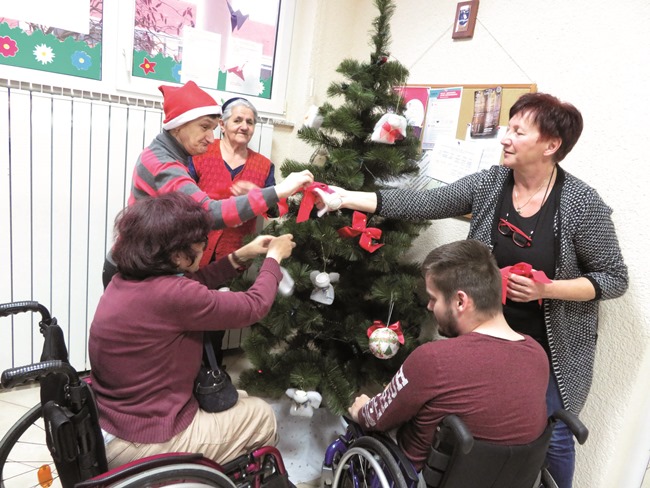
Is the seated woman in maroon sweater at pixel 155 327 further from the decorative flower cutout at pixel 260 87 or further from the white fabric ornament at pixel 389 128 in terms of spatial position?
the decorative flower cutout at pixel 260 87

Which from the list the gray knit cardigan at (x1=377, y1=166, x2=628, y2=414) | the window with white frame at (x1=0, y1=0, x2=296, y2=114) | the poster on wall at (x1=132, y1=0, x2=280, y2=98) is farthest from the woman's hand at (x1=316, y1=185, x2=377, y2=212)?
the poster on wall at (x1=132, y1=0, x2=280, y2=98)

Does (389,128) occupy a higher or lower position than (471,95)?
lower

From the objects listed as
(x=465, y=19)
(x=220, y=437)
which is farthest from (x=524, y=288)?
(x=465, y=19)

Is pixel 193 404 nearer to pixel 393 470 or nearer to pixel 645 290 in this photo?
pixel 393 470

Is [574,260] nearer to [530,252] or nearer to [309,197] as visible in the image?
[530,252]

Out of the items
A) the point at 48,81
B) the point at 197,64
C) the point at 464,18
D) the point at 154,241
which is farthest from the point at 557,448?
the point at 48,81

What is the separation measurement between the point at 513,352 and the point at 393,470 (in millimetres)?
412

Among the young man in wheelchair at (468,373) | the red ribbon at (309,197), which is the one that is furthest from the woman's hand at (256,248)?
the young man in wheelchair at (468,373)

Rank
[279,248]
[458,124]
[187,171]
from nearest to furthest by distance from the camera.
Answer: [279,248]
[187,171]
[458,124]

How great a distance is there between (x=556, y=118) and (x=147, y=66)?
1.91 m

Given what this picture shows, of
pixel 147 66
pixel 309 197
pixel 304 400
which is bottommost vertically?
pixel 304 400

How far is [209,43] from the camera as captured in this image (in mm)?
2322

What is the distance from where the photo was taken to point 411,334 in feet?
5.97

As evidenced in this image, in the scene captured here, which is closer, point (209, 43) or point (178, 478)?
point (178, 478)
